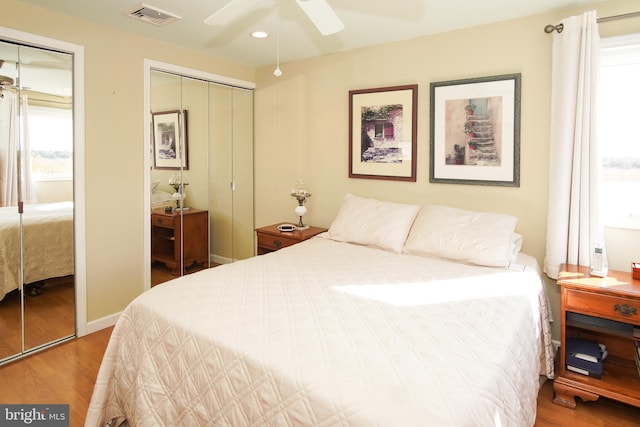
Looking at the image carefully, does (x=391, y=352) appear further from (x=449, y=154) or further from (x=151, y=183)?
(x=151, y=183)

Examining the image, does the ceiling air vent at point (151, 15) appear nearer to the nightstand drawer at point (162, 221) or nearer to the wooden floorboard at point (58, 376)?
the nightstand drawer at point (162, 221)

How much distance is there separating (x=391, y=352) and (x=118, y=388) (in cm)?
136

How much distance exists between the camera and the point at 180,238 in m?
3.82

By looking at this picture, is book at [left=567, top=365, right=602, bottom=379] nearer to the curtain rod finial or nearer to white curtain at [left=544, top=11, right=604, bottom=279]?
white curtain at [left=544, top=11, right=604, bottom=279]

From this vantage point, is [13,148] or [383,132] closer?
[13,148]

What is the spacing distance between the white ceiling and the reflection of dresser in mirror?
1574 mm

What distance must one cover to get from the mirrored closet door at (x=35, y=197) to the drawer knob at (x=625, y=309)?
3.59 meters

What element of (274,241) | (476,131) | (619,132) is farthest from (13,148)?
(619,132)

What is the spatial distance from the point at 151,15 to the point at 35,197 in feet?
5.01

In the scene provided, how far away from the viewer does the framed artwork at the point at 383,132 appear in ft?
10.9

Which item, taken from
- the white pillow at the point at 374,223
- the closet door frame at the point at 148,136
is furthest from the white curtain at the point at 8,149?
the white pillow at the point at 374,223

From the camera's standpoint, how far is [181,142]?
370cm

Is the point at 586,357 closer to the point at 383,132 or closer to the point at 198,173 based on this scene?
the point at 383,132

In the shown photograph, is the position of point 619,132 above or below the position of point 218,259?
above
